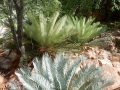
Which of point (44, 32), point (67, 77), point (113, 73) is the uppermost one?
point (44, 32)

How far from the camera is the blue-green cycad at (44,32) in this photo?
5105mm

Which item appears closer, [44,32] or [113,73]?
[113,73]

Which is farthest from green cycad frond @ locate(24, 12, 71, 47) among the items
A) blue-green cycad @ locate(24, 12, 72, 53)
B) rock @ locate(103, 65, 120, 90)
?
rock @ locate(103, 65, 120, 90)

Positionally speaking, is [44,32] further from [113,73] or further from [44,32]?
[113,73]

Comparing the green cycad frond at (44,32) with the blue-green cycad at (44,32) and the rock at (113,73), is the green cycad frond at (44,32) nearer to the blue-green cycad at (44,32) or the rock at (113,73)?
Result: the blue-green cycad at (44,32)

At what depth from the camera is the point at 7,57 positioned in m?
5.32

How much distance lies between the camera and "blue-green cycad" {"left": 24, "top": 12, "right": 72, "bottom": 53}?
5.11 metres

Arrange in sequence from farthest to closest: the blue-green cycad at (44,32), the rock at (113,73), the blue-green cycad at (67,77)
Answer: the blue-green cycad at (44,32), the rock at (113,73), the blue-green cycad at (67,77)

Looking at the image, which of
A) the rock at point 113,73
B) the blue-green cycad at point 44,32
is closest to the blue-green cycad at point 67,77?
the rock at point 113,73

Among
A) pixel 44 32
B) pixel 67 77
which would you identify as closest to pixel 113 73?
pixel 67 77

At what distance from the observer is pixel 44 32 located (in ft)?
17.0

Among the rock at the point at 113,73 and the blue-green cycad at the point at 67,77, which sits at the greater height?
the blue-green cycad at the point at 67,77

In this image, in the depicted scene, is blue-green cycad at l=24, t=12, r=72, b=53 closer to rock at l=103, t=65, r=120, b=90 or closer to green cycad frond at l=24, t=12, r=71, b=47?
green cycad frond at l=24, t=12, r=71, b=47

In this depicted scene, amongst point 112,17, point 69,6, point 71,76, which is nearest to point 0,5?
point 71,76
